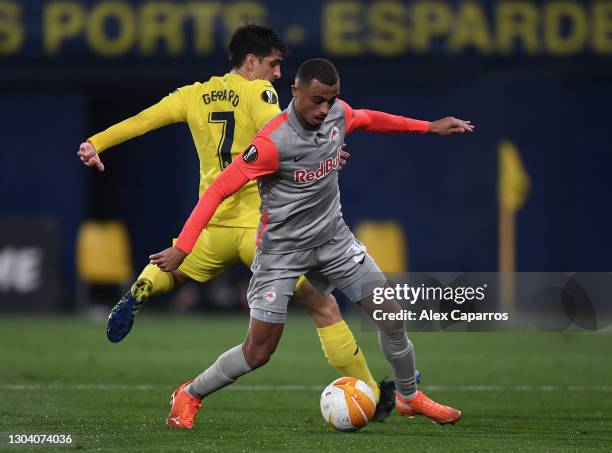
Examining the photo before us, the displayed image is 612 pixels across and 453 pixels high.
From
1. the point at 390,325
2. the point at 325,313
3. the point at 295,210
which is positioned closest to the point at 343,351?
the point at 325,313

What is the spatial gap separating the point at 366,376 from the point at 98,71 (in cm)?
1107

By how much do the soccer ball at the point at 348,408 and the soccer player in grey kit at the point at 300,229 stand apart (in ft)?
1.21

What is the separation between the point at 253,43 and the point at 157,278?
1485mm

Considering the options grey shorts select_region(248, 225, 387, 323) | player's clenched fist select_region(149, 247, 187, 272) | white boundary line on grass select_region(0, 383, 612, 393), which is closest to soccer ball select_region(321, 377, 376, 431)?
grey shorts select_region(248, 225, 387, 323)

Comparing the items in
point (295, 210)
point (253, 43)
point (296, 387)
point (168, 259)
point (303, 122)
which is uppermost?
point (253, 43)

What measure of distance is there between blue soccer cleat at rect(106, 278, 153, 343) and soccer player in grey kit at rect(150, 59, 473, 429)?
46cm

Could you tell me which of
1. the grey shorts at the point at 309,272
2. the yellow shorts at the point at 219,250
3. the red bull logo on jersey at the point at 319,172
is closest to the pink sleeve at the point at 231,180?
the red bull logo on jersey at the point at 319,172

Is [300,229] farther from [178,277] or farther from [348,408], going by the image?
[178,277]

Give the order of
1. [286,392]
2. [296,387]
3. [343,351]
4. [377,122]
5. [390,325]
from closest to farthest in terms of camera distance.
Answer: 1. [390,325]
2. [377,122]
3. [343,351]
4. [286,392]
5. [296,387]

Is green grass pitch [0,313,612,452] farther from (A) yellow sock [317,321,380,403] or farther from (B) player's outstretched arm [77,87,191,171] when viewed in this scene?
(B) player's outstretched arm [77,87,191,171]

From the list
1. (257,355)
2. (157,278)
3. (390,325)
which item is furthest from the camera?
(157,278)

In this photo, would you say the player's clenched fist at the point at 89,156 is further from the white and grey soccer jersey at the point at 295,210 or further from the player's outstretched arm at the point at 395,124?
the player's outstretched arm at the point at 395,124

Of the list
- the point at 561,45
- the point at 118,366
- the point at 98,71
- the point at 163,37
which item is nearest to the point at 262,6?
the point at 163,37

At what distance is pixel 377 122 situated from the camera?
289 inches
